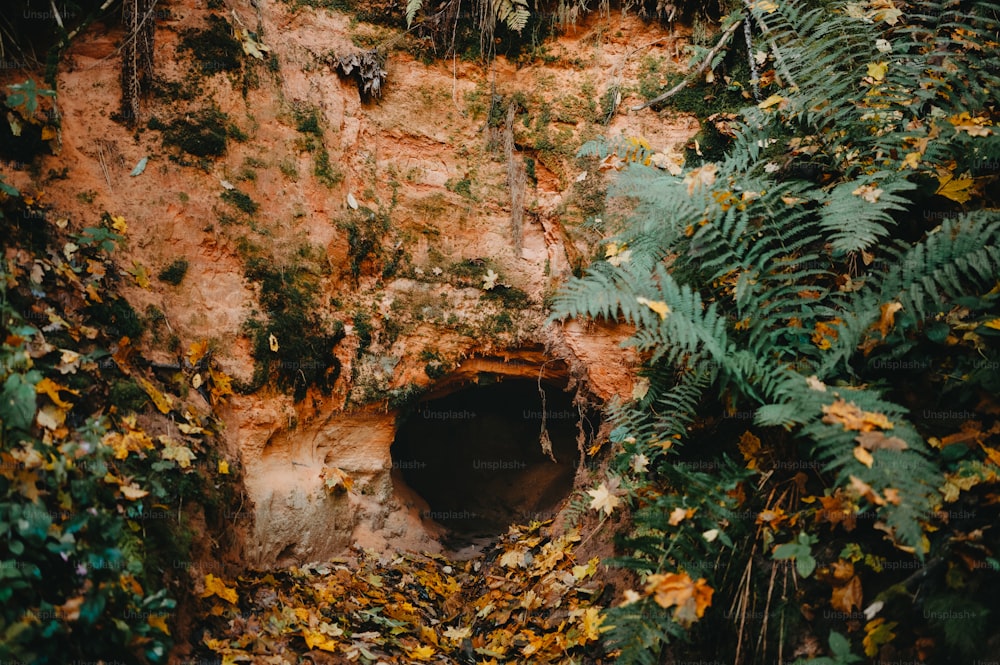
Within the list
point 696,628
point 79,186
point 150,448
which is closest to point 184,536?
point 150,448

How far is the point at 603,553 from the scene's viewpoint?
3969 millimetres

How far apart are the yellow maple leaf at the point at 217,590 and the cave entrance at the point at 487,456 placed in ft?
9.79

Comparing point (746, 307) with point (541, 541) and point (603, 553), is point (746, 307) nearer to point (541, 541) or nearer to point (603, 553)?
point (603, 553)

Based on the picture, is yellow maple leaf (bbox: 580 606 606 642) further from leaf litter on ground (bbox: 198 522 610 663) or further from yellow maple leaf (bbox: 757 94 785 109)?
yellow maple leaf (bbox: 757 94 785 109)

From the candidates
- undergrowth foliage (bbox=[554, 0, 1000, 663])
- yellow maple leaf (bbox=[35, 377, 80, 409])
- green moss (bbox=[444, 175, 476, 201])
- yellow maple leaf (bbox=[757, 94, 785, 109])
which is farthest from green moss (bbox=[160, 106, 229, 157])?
yellow maple leaf (bbox=[757, 94, 785, 109])

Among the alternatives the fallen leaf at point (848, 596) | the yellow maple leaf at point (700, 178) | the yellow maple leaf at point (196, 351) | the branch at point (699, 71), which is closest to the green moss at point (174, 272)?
the yellow maple leaf at point (196, 351)

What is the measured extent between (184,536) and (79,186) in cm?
233

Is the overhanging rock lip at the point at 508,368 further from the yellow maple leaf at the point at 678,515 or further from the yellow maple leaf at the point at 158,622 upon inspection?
the yellow maple leaf at the point at 158,622

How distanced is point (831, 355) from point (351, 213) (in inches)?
137

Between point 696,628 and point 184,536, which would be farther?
point 184,536

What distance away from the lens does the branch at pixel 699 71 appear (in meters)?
4.66

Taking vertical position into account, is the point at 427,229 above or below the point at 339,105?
below

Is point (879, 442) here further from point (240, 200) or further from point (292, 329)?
point (240, 200)

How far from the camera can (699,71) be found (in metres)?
4.81
